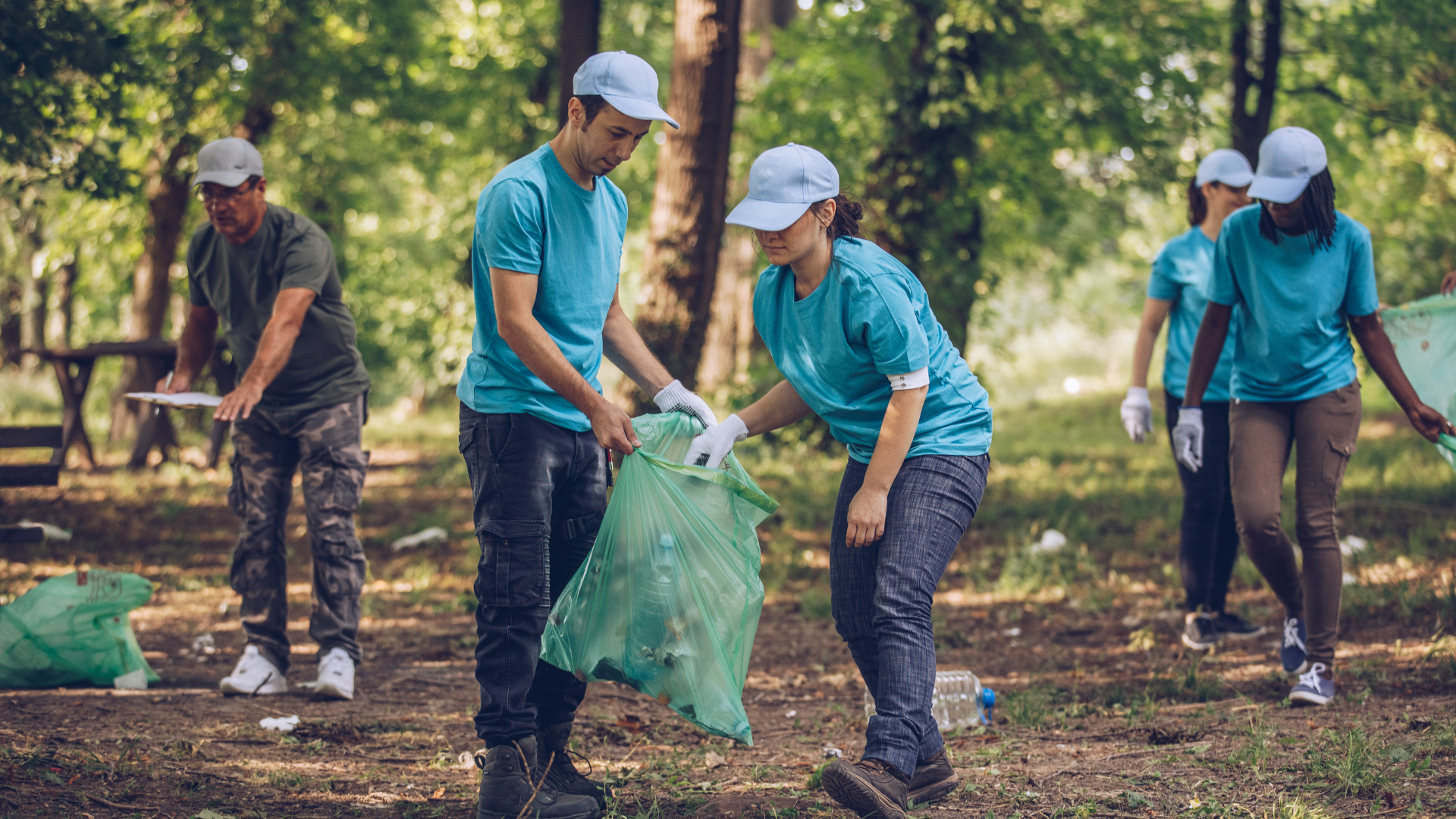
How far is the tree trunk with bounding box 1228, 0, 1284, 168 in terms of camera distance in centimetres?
773

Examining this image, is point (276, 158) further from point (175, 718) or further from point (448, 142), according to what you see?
point (175, 718)

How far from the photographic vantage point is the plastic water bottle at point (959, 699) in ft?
13.3

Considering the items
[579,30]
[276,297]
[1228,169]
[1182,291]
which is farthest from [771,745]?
[579,30]

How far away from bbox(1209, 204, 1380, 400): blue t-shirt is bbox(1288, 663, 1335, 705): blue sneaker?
924mm

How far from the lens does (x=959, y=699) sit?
4074 millimetres

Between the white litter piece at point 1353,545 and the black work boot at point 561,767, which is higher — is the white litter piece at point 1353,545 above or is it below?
above

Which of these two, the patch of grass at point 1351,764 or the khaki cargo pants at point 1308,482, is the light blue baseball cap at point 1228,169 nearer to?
the khaki cargo pants at point 1308,482

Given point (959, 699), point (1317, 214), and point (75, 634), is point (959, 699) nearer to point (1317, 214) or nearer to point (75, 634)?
point (1317, 214)

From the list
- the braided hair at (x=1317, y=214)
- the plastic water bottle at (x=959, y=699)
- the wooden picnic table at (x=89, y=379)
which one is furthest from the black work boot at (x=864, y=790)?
the wooden picnic table at (x=89, y=379)

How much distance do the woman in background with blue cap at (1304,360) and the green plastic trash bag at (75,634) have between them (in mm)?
→ 4012

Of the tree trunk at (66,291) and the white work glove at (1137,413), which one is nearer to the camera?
the white work glove at (1137,413)

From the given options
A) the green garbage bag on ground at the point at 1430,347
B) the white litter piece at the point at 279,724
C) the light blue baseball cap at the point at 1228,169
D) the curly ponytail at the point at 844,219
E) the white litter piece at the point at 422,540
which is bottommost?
the white litter piece at the point at 422,540

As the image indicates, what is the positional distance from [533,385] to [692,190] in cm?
Result: 449

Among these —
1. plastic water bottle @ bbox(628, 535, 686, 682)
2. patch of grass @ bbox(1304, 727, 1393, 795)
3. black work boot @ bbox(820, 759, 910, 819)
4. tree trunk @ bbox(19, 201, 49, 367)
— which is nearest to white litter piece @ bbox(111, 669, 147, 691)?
plastic water bottle @ bbox(628, 535, 686, 682)
